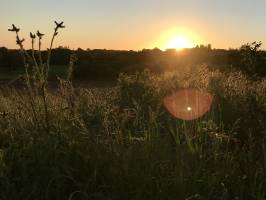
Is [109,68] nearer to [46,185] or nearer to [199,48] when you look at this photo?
[199,48]

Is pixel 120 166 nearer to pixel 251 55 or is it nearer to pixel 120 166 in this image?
pixel 120 166

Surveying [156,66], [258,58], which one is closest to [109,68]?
[156,66]

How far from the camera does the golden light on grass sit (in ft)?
23.6

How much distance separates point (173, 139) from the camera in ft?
20.7

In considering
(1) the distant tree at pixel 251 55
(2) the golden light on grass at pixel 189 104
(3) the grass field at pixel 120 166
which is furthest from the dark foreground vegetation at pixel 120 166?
(1) the distant tree at pixel 251 55

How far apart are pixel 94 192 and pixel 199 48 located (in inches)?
1982

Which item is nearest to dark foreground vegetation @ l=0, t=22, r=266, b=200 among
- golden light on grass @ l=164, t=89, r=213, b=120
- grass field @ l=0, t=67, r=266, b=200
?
grass field @ l=0, t=67, r=266, b=200

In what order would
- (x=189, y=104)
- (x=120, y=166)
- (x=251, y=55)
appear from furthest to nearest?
(x=251, y=55) → (x=189, y=104) → (x=120, y=166)

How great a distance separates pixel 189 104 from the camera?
8.38 meters

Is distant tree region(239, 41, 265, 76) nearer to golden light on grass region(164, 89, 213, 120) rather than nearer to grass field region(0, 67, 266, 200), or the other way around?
golden light on grass region(164, 89, 213, 120)

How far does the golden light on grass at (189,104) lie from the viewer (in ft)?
23.6

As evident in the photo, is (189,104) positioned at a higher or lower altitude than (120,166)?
higher

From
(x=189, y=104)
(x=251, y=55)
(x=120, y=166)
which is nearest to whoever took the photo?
(x=120, y=166)

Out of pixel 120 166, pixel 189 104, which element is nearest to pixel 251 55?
pixel 189 104
